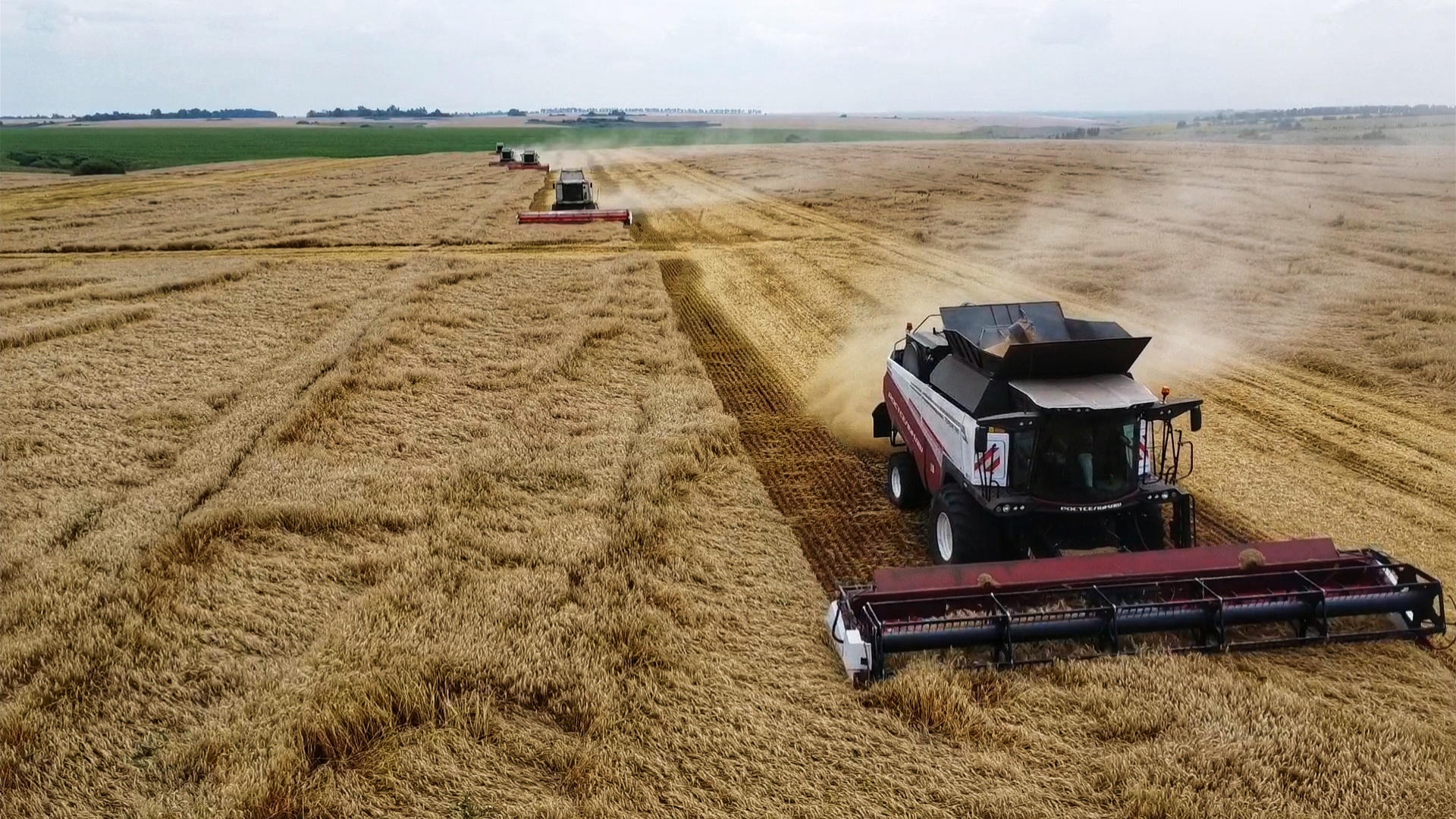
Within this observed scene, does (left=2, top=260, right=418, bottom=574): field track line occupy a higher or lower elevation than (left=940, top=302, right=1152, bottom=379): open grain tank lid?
lower

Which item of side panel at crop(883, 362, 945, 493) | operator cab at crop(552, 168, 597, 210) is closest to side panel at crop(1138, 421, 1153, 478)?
side panel at crop(883, 362, 945, 493)

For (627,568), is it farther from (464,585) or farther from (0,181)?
(0,181)

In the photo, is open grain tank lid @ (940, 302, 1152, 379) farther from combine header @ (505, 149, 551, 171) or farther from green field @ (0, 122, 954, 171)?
green field @ (0, 122, 954, 171)

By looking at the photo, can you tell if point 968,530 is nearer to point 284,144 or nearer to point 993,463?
point 993,463

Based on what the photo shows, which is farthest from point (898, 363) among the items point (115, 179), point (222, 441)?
point (115, 179)

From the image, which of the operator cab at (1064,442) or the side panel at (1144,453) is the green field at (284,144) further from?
the side panel at (1144,453)
